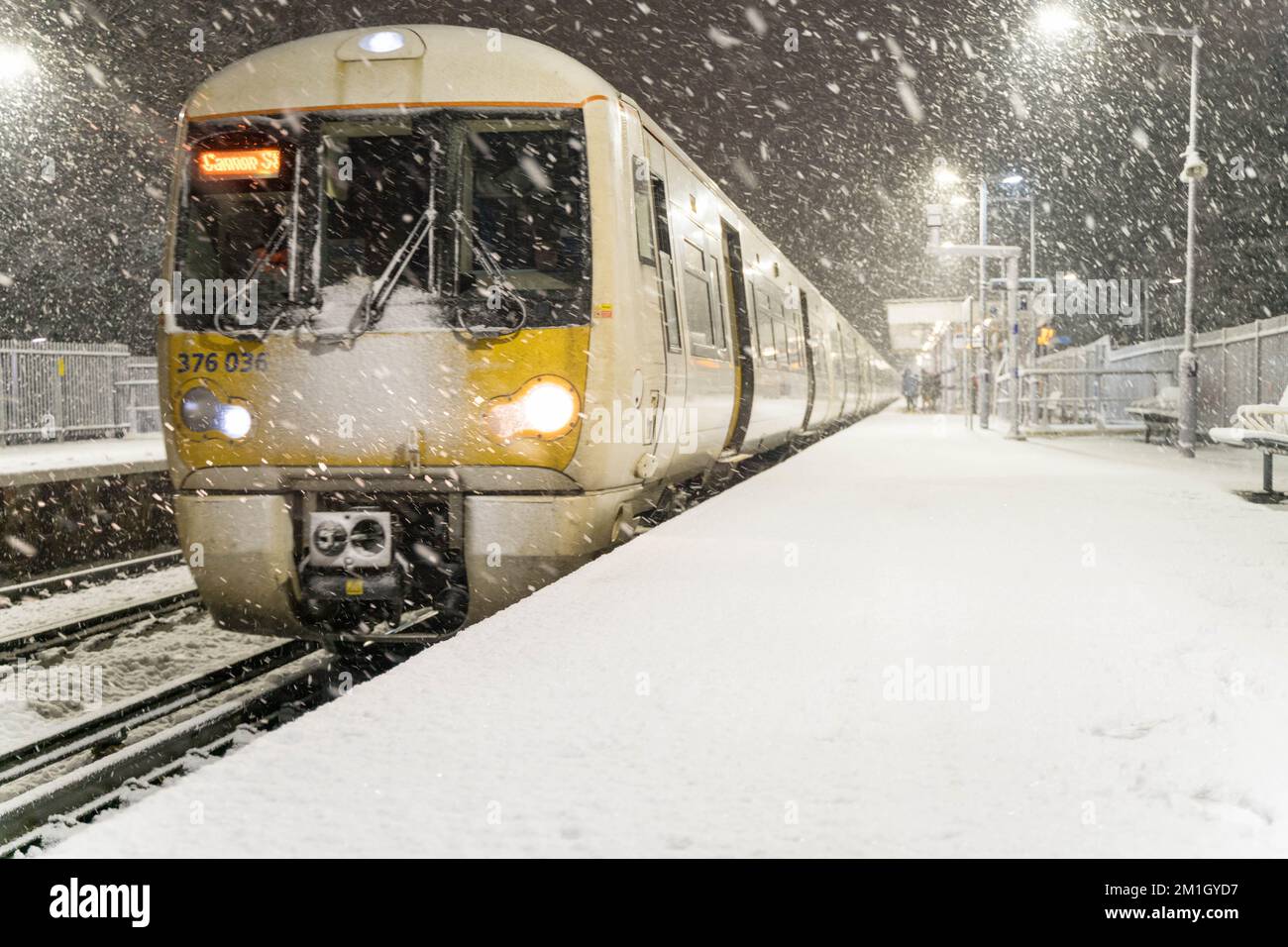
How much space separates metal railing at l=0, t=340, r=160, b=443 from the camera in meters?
19.6

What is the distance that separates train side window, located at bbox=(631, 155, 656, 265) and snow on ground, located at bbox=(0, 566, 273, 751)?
3124 millimetres

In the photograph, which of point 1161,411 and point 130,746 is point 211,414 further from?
point 1161,411

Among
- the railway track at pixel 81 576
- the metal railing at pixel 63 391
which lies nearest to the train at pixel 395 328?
the railway track at pixel 81 576

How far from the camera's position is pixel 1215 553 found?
6340mm

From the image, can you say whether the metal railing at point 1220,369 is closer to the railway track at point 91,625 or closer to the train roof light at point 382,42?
→ the train roof light at point 382,42

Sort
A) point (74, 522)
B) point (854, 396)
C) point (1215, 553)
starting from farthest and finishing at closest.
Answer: point (854, 396) → point (74, 522) → point (1215, 553)

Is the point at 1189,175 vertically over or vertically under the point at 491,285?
over

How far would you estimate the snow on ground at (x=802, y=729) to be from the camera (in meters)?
2.38

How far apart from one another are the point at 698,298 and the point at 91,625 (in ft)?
14.7

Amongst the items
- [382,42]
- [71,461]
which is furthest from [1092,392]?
[382,42]

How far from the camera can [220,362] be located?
18.3 feet
